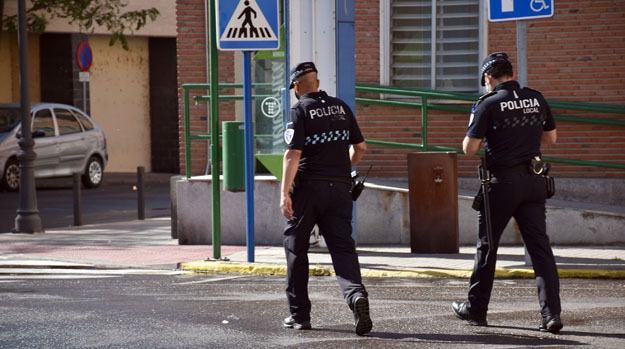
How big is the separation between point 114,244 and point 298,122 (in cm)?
776

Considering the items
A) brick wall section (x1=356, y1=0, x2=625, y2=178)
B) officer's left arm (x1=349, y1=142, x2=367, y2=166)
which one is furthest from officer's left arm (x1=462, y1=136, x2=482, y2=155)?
brick wall section (x1=356, y1=0, x2=625, y2=178)

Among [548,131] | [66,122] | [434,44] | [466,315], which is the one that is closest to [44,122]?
[66,122]

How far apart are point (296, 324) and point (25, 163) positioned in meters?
10.2

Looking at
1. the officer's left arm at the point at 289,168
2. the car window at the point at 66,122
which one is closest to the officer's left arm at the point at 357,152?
the officer's left arm at the point at 289,168

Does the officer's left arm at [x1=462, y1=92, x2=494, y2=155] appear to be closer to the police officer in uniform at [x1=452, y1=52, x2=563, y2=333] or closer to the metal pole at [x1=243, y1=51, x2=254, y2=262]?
the police officer in uniform at [x1=452, y1=52, x2=563, y2=333]

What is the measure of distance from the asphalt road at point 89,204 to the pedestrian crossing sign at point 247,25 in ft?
23.0

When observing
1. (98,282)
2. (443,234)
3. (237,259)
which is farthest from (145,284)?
(443,234)

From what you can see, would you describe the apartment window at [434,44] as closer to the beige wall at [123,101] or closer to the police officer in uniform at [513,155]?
the police officer in uniform at [513,155]

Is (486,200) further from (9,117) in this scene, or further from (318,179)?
(9,117)

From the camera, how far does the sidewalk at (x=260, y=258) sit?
1382 cm

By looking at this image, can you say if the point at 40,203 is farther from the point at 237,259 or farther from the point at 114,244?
the point at 237,259

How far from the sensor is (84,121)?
99.9 feet

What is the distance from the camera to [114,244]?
17.5 m

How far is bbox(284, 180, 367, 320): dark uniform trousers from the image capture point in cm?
1023
